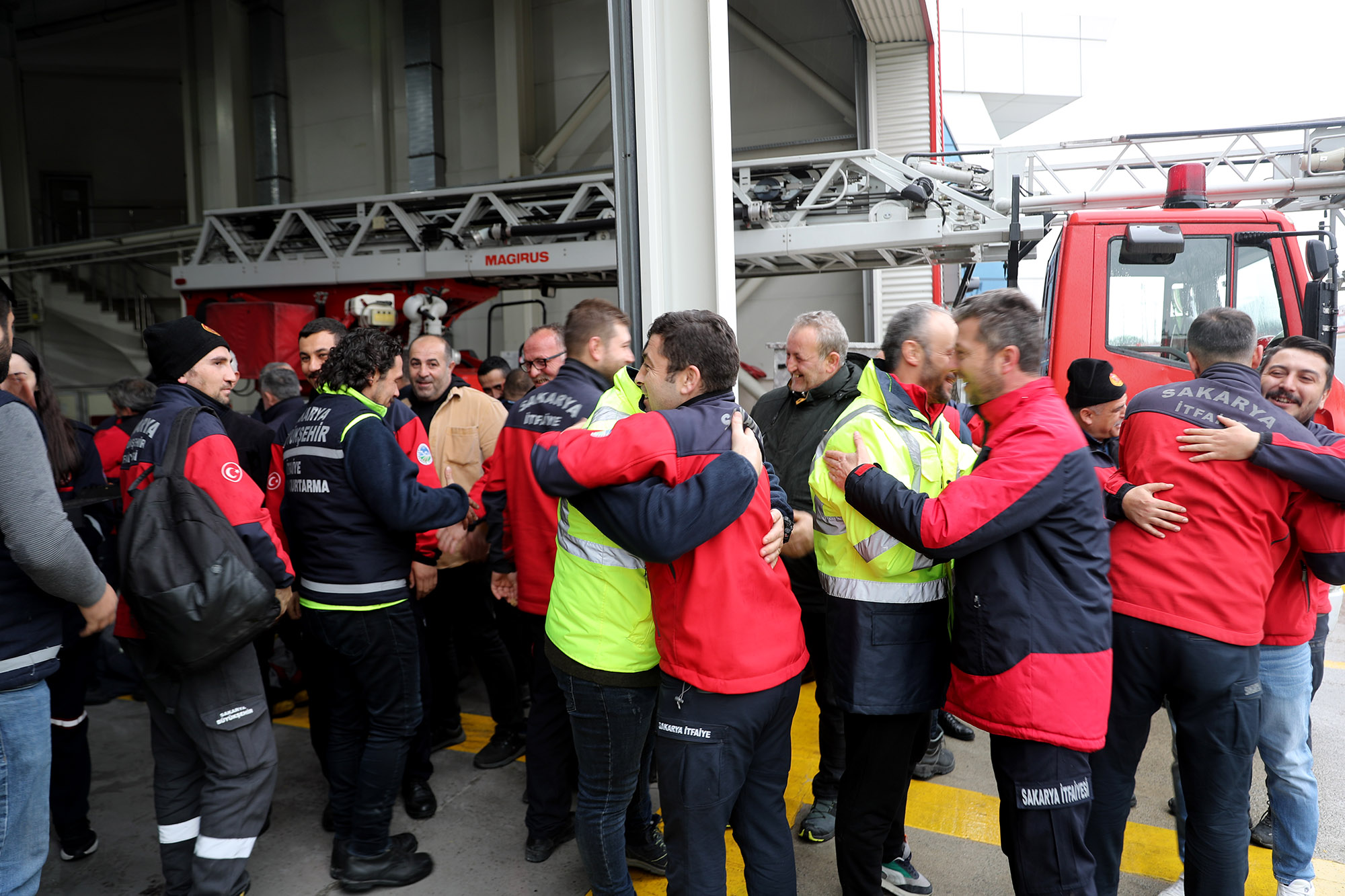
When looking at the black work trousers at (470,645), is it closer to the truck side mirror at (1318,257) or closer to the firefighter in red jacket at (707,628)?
the firefighter in red jacket at (707,628)

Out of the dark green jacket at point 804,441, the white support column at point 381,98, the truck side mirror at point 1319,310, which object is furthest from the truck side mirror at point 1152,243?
the white support column at point 381,98

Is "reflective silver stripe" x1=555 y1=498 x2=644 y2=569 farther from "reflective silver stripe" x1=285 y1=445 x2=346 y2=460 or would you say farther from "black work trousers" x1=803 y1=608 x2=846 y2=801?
"black work trousers" x1=803 y1=608 x2=846 y2=801

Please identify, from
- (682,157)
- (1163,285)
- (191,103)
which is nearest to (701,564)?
(682,157)

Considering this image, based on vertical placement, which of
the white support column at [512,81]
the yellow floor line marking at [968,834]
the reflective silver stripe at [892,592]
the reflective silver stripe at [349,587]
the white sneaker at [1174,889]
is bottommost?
the yellow floor line marking at [968,834]

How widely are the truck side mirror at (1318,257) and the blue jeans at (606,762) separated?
4.34 m

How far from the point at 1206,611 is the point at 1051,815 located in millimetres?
731

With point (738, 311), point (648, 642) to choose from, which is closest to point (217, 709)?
point (648, 642)

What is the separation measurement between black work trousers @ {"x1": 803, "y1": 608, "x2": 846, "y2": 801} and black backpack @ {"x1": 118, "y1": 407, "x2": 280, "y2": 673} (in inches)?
79.4

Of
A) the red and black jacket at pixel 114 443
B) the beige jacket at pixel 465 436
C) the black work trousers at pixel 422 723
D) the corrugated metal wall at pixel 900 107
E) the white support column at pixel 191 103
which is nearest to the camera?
the black work trousers at pixel 422 723

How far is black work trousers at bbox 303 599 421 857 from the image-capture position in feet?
8.98

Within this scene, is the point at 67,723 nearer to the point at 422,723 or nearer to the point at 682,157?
the point at 422,723

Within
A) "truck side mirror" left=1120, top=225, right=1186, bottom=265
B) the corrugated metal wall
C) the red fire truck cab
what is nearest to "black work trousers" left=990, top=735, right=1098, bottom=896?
the red fire truck cab

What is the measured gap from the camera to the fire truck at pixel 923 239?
4531mm

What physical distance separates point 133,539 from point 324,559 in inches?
24.3
